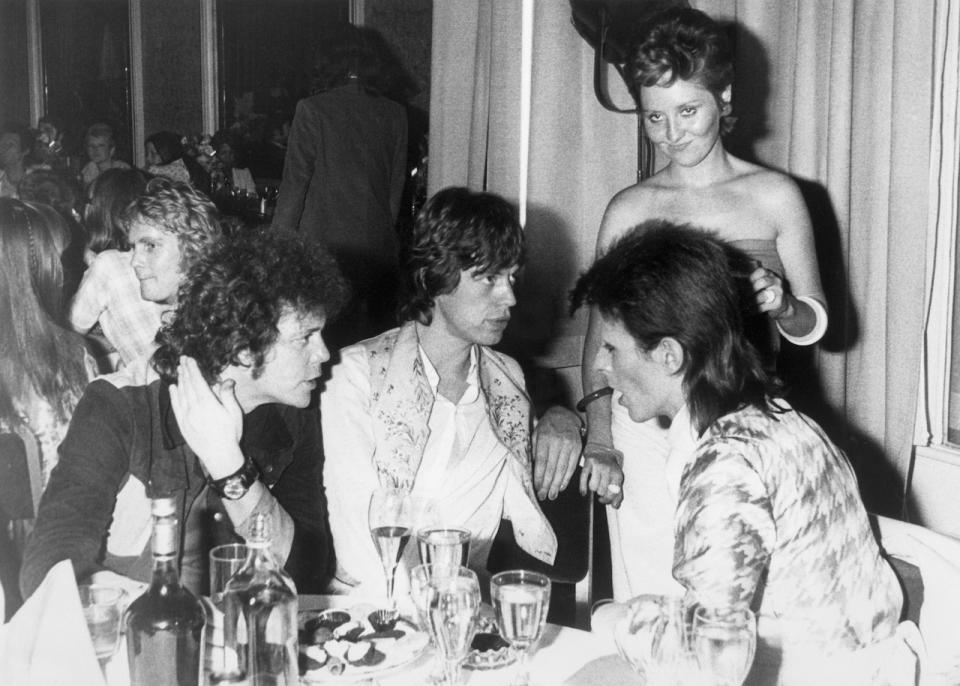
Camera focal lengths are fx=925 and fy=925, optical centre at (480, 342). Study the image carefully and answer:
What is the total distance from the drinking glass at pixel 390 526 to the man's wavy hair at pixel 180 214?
1.32m

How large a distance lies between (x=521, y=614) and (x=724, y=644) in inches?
8.5

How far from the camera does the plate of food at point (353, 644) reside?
1080mm

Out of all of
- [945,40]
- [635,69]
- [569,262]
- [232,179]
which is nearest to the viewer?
[635,69]

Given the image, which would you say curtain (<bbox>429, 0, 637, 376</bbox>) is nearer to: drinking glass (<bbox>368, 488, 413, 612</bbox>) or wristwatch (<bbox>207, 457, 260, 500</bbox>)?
wristwatch (<bbox>207, 457, 260, 500</bbox>)

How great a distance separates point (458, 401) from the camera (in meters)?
2.11

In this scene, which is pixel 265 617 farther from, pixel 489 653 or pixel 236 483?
pixel 236 483

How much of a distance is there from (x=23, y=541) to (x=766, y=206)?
5.75ft

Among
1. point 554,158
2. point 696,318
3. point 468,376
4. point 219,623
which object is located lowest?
point 219,623

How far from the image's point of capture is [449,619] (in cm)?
99

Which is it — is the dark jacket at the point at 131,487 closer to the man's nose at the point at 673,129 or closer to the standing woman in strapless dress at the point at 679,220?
the standing woman in strapless dress at the point at 679,220

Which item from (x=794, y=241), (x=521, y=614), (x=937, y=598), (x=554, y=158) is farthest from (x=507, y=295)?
(x=554, y=158)

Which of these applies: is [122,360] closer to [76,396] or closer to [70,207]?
[76,396]

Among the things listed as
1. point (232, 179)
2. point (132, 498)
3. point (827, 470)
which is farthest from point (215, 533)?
point (232, 179)

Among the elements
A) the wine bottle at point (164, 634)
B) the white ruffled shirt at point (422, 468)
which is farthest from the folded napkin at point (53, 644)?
the white ruffled shirt at point (422, 468)
